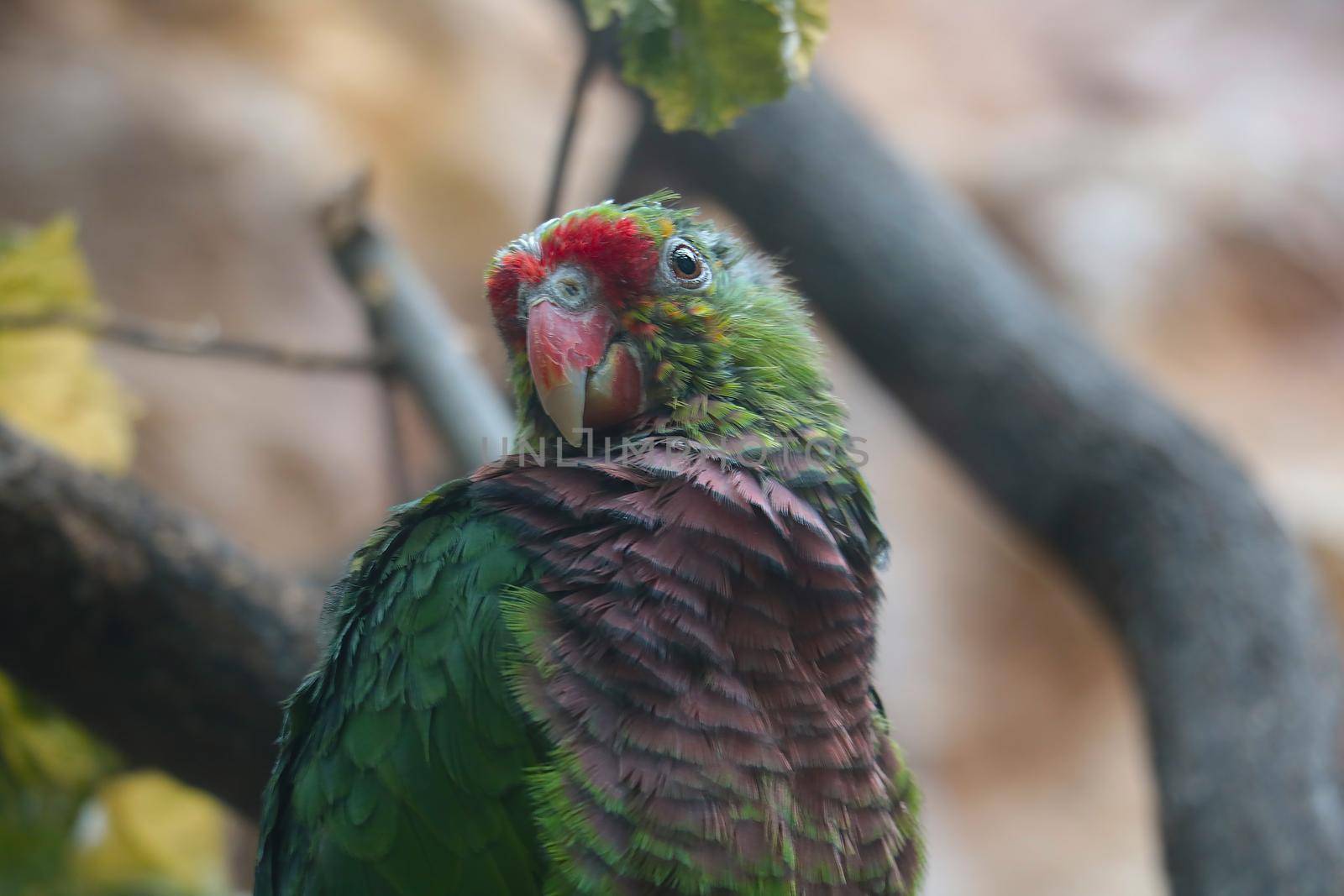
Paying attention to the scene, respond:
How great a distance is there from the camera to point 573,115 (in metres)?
2.18

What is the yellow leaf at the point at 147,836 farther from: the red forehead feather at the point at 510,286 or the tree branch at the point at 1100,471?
the tree branch at the point at 1100,471

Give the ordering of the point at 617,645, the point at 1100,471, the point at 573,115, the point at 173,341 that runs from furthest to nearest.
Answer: the point at 1100,471
the point at 173,341
the point at 573,115
the point at 617,645

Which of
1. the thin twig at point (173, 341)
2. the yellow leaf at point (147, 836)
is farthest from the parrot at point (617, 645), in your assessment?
the yellow leaf at point (147, 836)

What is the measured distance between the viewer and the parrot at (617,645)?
1.44 m

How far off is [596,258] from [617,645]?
633 mm

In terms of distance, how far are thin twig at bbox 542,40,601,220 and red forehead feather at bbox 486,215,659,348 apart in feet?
1.34

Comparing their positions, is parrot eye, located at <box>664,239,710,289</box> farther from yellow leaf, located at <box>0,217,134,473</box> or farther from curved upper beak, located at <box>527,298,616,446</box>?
yellow leaf, located at <box>0,217,134,473</box>

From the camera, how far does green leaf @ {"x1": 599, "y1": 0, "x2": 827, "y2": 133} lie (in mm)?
1763

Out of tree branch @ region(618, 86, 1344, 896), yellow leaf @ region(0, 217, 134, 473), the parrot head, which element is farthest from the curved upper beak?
tree branch @ region(618, 86, 1344, 896)

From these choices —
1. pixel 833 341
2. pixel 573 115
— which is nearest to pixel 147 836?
pixel 573 115

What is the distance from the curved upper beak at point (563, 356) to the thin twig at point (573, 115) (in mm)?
487

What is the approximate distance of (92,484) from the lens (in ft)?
7.81

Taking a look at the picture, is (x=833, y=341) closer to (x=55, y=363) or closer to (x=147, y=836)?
(x=55, y=363)

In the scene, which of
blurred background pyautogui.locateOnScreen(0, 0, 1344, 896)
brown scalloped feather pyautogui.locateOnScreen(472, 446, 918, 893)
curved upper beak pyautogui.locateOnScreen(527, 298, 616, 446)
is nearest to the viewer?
brown scalloped feather pyautogui.locateOnScreen(472, 446, 918, 893)
